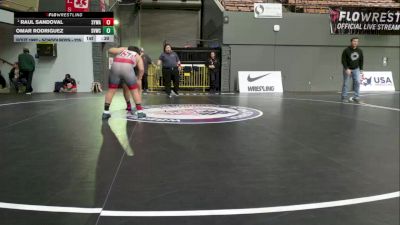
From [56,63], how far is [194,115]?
10.1m

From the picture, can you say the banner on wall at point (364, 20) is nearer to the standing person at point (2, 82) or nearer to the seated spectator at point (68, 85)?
the seated spectator at point (68, 85)

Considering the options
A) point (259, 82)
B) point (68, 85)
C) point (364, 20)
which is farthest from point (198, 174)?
point (364, 20)

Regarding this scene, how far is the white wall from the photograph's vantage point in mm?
15836

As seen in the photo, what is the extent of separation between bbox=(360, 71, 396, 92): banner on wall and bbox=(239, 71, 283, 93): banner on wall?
155 inches

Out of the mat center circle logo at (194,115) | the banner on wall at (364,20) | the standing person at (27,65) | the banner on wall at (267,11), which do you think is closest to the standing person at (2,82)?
the standing person at (27,65)

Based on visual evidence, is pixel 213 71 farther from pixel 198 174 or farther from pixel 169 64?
pixel 198 174

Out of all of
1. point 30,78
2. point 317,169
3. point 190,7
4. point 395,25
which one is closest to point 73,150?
point 317,169

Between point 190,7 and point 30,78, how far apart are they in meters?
12.5

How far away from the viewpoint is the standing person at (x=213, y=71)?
55.5 ft

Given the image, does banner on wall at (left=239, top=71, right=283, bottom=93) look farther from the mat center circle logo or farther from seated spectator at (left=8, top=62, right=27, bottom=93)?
seated spectator at (left=8, top=62, right=27, bottom=93)

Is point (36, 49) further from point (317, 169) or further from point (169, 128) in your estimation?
point (317, 169)

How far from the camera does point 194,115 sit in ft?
26.1
